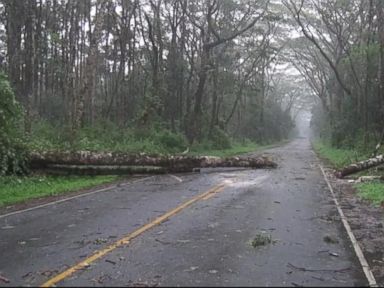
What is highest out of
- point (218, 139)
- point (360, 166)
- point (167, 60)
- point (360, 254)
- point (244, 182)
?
point (167, 60)

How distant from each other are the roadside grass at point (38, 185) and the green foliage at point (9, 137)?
520 mm

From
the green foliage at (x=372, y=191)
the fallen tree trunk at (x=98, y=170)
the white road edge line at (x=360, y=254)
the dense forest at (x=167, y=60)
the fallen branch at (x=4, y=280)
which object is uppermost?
the dense forest at (x=167, y=60)

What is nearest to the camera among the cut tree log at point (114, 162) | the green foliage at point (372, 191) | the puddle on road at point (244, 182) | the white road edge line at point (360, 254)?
the white road edge line at point (360, 254)

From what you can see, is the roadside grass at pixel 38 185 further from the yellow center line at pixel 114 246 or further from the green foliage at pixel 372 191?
the green foliage at pixel 372 191

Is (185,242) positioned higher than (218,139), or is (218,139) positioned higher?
(218,139)

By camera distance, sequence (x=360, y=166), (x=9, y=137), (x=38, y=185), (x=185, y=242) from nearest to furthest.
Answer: (x=185, y=242) → (x=38, y=185) → (x=9, y=137) → (x=360, y=166)

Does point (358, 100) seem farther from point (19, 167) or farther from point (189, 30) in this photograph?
point (19, 167)

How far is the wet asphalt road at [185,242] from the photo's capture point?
20.0 ft

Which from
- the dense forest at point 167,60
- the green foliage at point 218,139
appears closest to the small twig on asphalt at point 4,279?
the dense forest at point 167,60

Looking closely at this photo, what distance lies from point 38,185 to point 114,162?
4.02 m

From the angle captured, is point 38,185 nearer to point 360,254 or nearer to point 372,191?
point 372,191

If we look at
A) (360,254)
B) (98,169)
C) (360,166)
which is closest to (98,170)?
(98,169)

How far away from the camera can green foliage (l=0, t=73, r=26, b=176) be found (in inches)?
609

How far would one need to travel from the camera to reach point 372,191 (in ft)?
48.5
